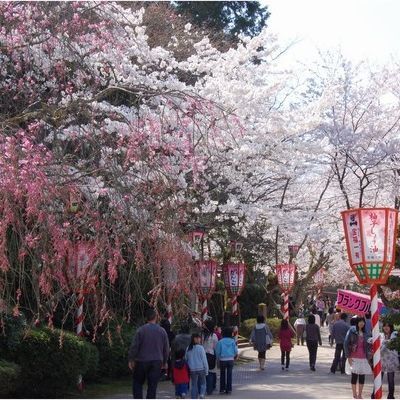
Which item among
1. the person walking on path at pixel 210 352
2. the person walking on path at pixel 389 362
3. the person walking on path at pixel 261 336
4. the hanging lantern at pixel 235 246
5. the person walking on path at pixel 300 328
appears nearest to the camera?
the person walking on path at pixel 389 362

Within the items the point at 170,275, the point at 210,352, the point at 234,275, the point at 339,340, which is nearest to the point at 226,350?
the point at 210,352

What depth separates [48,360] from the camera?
1219 centimetres

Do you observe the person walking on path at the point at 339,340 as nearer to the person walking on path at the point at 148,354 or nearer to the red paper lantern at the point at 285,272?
the red paper lantern at the point at 285,272

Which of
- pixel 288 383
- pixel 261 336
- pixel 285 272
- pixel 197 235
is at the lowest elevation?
pixel 288 383

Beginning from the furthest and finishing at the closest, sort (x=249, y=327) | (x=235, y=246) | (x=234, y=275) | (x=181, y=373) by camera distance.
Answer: (x=249, y=327) < (x=234, y=275) < (x=235, y=246) < (x=181, y=373)

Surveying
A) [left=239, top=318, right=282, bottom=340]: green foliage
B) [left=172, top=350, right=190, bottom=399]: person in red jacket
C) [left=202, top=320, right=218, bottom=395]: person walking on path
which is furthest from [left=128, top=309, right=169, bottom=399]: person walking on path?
[left=239, top=318, right=282, bottom=340]: green foliage

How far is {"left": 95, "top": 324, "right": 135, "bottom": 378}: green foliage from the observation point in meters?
14.8

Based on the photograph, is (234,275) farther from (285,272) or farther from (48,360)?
(48,360)

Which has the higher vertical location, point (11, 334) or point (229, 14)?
point (229, 14)

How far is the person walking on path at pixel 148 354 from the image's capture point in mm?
10539

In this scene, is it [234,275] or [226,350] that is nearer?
[226,350]

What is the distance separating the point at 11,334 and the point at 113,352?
12.5 feet

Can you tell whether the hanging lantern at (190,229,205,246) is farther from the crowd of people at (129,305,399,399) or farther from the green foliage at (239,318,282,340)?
the green foliage at (239,318,282,340)

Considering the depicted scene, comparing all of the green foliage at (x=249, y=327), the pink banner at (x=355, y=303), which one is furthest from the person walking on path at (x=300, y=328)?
the pink banner at (x=355, y=303)
